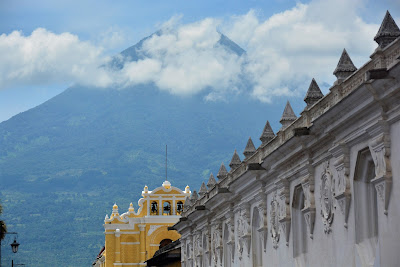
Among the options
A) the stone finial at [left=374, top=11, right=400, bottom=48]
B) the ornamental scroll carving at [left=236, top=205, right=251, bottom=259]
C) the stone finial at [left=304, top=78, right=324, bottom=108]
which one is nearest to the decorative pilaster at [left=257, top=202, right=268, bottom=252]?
the ornamental scroll carving at [left=236, top=205, right=251, bottom=259]

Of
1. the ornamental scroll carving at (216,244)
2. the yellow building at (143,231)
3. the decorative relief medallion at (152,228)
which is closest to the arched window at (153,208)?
the yellow building at (143,231)

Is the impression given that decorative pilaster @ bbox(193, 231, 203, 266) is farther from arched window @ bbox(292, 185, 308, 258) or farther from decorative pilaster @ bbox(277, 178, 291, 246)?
arched window @ bbox(292, 185, 308, 258)

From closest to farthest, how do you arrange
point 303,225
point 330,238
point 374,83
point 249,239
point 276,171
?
point 374,83 → point 330,238 → point 303,225 → point 276,171 → point 249,239

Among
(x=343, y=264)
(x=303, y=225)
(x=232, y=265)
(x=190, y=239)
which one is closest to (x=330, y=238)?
(x=343, y=264)

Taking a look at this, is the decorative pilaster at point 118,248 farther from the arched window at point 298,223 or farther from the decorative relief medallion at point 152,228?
the arched window at point 298,223

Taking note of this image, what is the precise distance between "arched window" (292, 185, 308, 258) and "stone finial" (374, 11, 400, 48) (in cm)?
925

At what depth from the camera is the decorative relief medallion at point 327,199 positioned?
2683 cm

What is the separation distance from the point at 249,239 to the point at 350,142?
1527 cm

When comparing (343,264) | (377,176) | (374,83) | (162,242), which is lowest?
(343,264)

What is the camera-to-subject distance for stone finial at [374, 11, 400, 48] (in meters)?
22.4

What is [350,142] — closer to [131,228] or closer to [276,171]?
[276,171]

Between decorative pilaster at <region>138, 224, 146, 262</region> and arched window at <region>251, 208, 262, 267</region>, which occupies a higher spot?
decorative pilaster at <region>138, 224, 146, 262</region>

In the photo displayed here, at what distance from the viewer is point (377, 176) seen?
22.4 meters

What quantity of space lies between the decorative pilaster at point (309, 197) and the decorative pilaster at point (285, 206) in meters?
2.32
